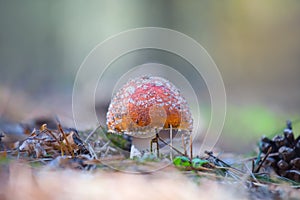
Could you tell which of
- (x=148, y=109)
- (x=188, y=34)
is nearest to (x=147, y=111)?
(x=148, y=109)

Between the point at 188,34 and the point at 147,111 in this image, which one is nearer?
the point at 147,111

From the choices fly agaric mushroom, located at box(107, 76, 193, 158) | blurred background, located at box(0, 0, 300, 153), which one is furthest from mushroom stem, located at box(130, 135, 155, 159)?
blurred background, located at box(0, 0, 300, 153)

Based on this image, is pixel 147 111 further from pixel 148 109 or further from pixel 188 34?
pixel 188 34

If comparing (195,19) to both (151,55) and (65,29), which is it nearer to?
(151,55)

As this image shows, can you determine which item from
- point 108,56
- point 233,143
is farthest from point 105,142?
point 233,143

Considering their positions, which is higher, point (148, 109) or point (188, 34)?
point (188, 34)

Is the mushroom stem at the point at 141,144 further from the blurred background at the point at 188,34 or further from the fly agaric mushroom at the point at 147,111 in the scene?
the blurred background at the point at 188,34

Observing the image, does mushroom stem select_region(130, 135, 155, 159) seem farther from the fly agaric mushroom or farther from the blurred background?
the blurred background
